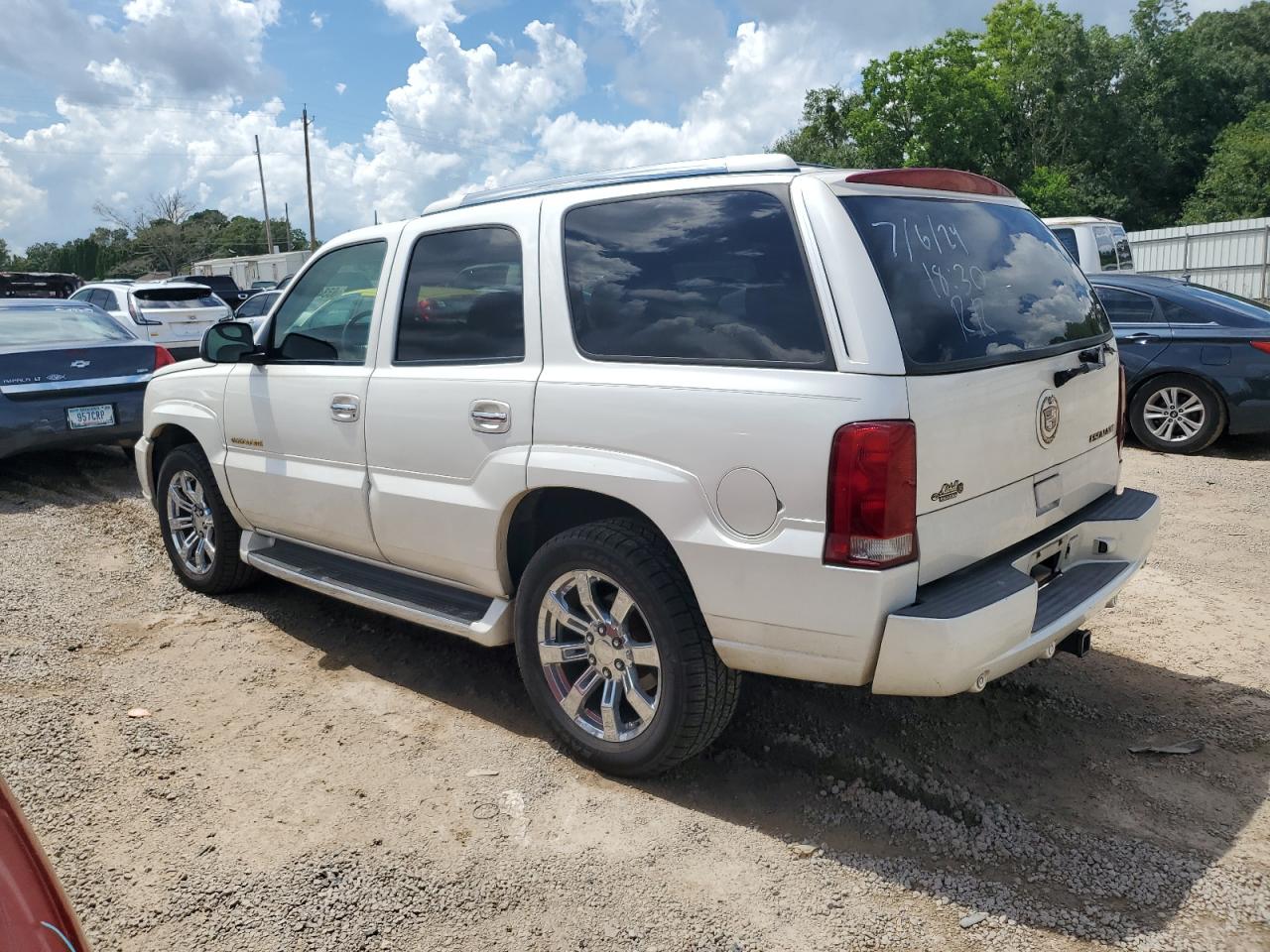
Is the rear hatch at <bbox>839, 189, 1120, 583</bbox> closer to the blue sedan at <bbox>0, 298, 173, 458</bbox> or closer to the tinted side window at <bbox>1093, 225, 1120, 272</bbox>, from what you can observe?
the blue sedan at <bbox>0, 298, 173, 458</bbox>

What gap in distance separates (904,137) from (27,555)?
43.1 meters

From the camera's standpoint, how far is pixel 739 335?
302 cm

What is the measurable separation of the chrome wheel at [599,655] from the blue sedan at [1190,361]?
6.69 m

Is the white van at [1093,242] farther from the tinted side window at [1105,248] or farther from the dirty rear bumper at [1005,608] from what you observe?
the dirty rear bumper at [1005,608]

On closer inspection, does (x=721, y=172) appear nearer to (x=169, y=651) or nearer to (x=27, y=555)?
(x=169, y=651)

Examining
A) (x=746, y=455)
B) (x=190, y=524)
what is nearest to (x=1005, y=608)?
(x=746, y=455)

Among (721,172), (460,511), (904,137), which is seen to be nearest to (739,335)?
(721,172)

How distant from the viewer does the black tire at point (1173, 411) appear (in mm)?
8398

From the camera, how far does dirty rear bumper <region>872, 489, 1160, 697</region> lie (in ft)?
8.94

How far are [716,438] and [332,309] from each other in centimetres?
230

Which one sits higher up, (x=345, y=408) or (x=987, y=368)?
(x=987, y=368)

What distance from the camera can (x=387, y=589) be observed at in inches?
162

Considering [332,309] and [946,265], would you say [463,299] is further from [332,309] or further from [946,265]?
[946,265]

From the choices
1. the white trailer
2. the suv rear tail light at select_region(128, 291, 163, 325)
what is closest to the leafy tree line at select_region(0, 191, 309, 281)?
the white trailer
